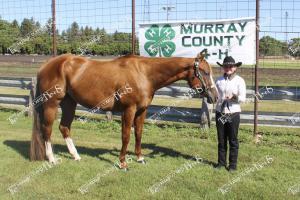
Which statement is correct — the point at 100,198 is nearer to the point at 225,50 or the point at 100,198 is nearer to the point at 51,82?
the point at 51,82

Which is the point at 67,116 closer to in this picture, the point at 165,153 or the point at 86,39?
the point at 165,153

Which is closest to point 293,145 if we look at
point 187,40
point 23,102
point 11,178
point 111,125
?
point 187,40

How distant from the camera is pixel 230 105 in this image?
6555 mm

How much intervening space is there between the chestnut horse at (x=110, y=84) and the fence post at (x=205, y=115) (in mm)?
2611

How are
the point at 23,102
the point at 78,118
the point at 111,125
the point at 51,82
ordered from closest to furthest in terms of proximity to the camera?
1. the point at 51,82
2. the point at 111,125
3. the point at 78,118
4. the point at 23,102

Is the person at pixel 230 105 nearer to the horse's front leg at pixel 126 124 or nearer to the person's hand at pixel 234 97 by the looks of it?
the person's hand at pixel 234 97

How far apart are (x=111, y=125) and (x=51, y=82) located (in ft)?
10.9

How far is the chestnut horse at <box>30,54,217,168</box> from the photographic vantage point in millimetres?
6734

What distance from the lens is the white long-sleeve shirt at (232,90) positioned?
6.38m

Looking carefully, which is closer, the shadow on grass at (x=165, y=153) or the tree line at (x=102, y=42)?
the shadow on grass at (x=165, y=153)

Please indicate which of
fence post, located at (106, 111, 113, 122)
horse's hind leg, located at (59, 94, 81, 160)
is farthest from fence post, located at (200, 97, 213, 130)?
horse's hind leg, located at (59, 94, 81, 160)

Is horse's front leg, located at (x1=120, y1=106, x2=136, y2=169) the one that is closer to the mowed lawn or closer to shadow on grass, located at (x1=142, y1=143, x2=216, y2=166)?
the mowed lawn

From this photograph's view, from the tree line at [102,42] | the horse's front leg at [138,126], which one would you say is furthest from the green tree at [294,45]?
the horse's front leg at [138,126]

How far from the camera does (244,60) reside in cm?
880
